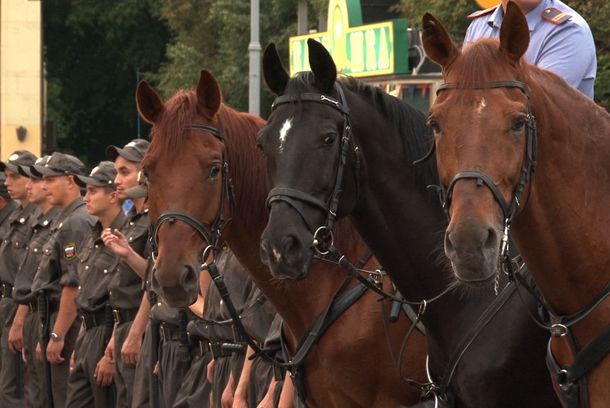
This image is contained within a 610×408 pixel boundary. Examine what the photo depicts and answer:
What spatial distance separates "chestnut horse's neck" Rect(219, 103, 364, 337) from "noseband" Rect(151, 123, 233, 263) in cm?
8

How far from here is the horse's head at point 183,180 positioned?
6945 mm

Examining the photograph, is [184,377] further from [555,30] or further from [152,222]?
[555,30]

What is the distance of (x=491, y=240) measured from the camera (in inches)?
188

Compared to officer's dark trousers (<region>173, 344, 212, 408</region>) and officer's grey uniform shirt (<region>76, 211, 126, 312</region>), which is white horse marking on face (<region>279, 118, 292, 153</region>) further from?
officer's grey uniform shirt (<region>76, 211, 126, 312</region>)

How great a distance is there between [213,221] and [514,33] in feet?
8.26

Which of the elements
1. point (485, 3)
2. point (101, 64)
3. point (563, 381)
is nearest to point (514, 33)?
point (563, 381)

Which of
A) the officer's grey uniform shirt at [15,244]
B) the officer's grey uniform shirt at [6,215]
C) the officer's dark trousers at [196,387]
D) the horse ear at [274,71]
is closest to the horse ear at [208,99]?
the horse ear at [274,71]

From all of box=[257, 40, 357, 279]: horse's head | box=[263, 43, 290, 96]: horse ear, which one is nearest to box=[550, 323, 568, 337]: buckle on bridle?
box=[257, 40, 357, 279]: horse's head

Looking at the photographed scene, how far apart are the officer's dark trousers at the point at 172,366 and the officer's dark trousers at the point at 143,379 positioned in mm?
158

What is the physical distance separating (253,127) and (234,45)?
1357 inches

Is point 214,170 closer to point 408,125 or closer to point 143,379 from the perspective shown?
point 408,125

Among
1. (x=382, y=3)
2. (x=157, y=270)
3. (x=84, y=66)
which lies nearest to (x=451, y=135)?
(x=157, y=270)

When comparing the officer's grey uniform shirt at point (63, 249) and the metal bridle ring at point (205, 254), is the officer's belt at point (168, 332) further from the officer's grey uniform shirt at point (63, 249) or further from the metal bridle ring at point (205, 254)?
the metal bridle ring at point (205, 254)

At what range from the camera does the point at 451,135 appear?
5.01 m
